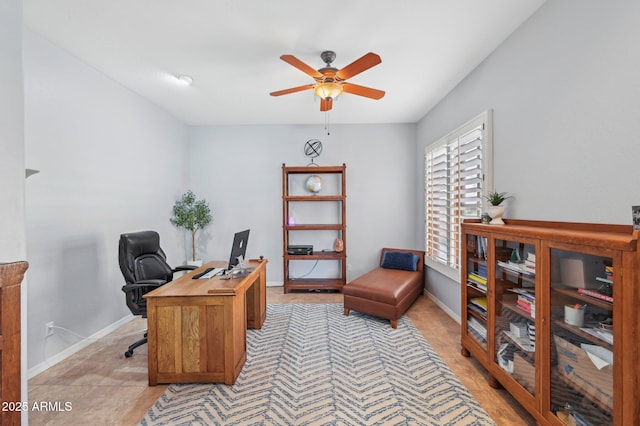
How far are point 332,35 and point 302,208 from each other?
2.92 metres

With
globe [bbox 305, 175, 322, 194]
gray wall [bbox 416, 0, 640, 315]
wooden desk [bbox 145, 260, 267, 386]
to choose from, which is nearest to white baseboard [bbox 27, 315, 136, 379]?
wooden desk [bbox 145, 260, 267, 386]

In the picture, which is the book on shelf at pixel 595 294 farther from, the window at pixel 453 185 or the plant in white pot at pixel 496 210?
the window at pixel 453 185

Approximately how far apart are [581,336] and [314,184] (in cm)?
369

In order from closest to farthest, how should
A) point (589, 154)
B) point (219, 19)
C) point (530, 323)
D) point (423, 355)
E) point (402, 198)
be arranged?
1. point (589, 154)
2. point (530, 323)
3. point (219, 19)
4. point (423, 355)
5. point (402, 198)

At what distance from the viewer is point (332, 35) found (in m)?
2.30

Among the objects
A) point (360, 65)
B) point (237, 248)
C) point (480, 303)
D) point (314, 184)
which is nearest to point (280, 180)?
point (314, 184)

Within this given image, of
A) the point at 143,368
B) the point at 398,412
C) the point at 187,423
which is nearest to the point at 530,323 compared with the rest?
the point at 398,412

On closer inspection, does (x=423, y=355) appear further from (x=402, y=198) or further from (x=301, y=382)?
(x=402, y=198)

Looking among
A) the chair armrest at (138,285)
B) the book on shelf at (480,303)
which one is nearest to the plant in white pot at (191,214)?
the chair armrest at (138,285)

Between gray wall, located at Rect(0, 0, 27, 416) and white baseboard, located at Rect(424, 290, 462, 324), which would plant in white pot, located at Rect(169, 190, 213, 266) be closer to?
gray wall, located at Rect(0, 0, 27, 416)

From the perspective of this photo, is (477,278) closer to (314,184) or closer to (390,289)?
(390,289)

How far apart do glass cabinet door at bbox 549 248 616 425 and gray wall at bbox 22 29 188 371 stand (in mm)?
3704

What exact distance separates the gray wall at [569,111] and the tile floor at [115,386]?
1.35 meters

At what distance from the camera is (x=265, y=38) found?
234 cm
